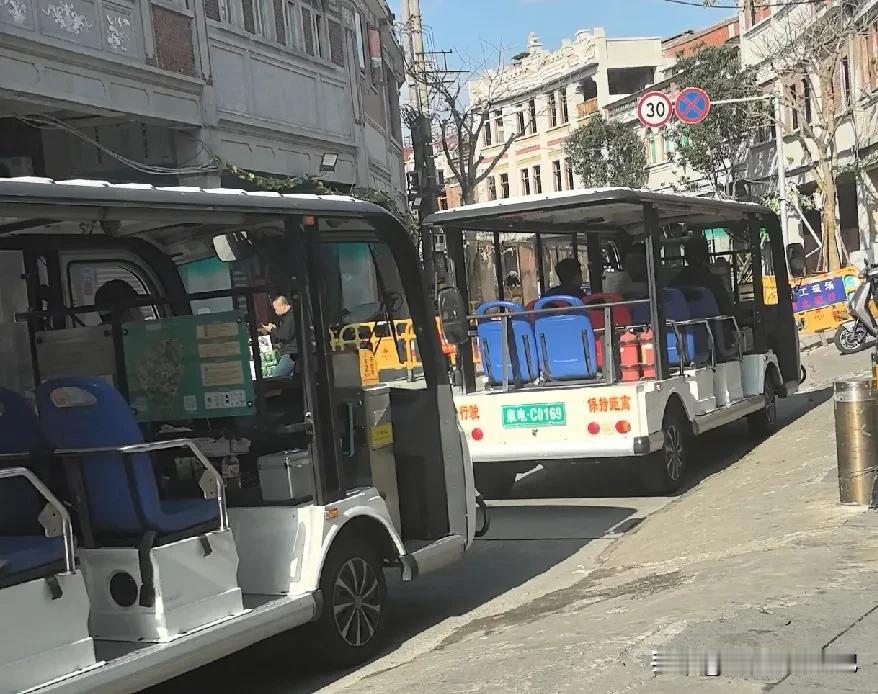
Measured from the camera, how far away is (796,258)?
47.6 ft

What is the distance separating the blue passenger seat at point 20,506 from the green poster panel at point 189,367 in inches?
37.9

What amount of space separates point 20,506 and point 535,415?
613 centimetres

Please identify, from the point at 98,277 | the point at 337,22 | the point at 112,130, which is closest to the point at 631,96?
the point at 337,22

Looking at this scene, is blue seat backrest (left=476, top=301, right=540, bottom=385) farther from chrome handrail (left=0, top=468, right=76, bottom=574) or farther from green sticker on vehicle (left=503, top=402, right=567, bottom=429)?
chrome handrail (left=0, top=468, right=76, bottom=574)

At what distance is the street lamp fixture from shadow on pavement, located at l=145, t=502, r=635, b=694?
11.4 metres

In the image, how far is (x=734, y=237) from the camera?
1459 cm

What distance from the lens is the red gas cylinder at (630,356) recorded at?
11.0m

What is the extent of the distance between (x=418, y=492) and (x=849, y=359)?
16.2m

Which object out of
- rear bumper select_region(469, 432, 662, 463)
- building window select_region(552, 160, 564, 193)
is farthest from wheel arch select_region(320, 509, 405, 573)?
building window select_region(552, 160, 564, 193)

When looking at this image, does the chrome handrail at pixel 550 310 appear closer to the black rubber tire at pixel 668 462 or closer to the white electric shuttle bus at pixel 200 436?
the black rubber tire at pixel 668 462

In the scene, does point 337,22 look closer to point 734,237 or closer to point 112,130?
point 112,130

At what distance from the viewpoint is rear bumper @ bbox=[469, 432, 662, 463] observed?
10359 mm

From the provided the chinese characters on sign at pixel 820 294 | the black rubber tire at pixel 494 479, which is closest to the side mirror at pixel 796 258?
the black rubber tire at pixel 494 479

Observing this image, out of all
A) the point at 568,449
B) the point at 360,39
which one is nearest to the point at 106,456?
the point at 568,449
